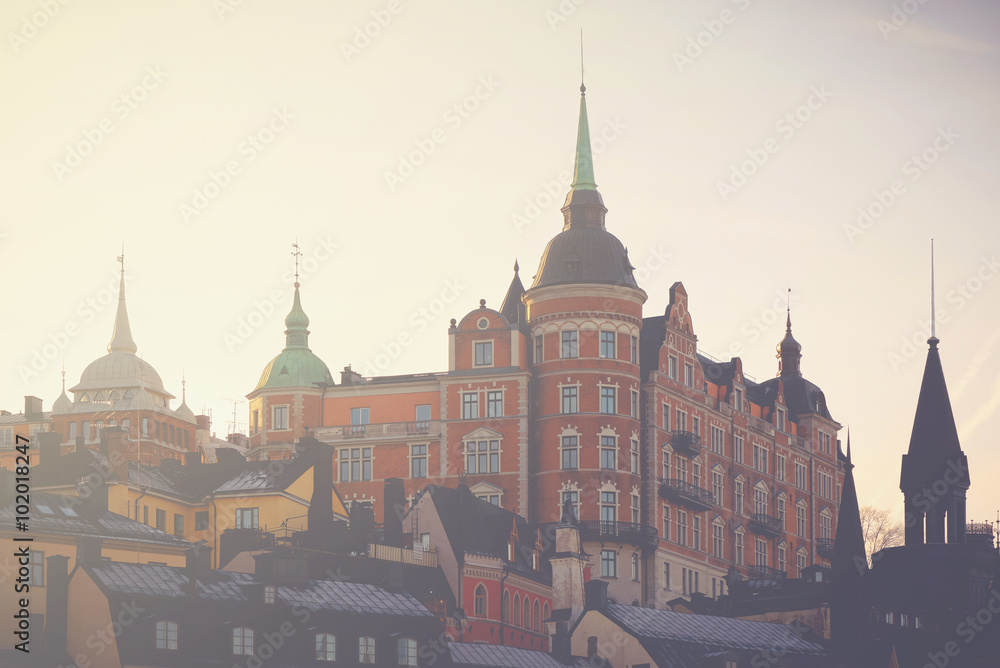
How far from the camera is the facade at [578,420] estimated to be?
11531 centimetres

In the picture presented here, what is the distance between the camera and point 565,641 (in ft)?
307

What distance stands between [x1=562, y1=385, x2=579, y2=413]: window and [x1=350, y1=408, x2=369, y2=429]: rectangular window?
1301cm

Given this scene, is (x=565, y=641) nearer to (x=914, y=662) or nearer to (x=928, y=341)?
(x=914, y=662)

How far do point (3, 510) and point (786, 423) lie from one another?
7576 cm

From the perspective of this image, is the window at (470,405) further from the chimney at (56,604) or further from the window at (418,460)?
the chimney at (56,604)

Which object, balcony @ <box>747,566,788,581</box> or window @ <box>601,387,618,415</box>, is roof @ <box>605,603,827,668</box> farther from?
balcony @ <box>747,566,788,581</box>

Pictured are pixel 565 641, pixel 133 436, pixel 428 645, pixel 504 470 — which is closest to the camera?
pixel 428 645

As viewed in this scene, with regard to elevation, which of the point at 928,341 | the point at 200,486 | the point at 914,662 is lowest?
the point at 914,662

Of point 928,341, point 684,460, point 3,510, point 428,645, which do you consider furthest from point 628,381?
point 3,510

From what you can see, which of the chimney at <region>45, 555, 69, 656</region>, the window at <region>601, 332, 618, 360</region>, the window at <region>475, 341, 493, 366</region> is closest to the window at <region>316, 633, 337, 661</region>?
the chimney at <region>45, 555, 69, 656</region>

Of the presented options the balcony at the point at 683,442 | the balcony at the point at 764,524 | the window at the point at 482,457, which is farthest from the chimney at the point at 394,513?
the balcony at the point at 764,524

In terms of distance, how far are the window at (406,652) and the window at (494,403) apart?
36156 millimetres

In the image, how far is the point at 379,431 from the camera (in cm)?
12050

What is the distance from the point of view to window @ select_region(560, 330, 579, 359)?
4577 inches
